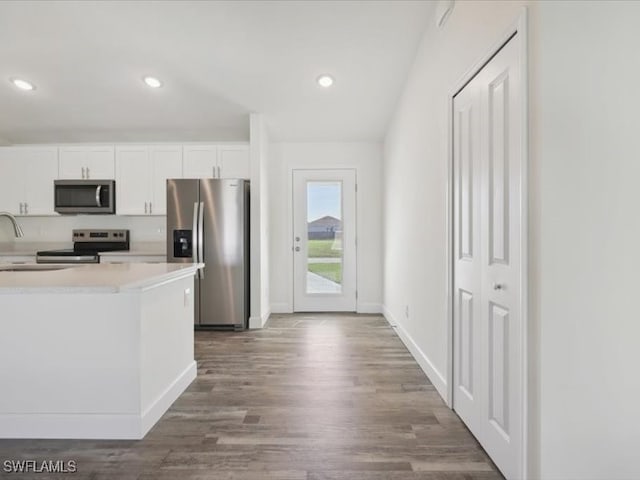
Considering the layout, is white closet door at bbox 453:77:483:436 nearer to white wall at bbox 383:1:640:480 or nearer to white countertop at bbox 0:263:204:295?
white wall at bbox 383:1:640:480

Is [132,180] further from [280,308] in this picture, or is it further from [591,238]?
[591,238]

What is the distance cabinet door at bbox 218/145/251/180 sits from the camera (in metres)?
4.70

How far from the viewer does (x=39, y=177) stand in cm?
478

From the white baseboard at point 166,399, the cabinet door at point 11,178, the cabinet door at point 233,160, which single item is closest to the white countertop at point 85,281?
the white baseboard at point 166,399

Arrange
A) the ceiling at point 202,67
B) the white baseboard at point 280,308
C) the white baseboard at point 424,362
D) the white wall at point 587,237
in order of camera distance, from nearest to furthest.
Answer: the white wall at point 587,237, the white baseboard at point 424,362, the ceiling at point 202,67, the white baseboard at point 280,308

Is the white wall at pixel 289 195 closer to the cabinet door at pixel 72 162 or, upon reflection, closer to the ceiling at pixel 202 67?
the ceiling at pixel 202 67

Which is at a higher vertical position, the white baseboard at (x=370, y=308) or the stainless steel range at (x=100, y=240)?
the stainless steel range at (x=100, y=240)

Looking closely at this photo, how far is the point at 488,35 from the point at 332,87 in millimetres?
2303

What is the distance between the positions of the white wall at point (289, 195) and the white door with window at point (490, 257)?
300cm

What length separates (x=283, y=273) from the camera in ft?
17.6

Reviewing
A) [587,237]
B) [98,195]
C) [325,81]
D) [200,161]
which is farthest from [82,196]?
[587,237]

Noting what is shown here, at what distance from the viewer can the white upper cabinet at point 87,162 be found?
187 inches

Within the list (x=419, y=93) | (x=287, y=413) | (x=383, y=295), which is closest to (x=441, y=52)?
(x=419, y=93)

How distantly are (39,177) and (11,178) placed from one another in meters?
0.34
